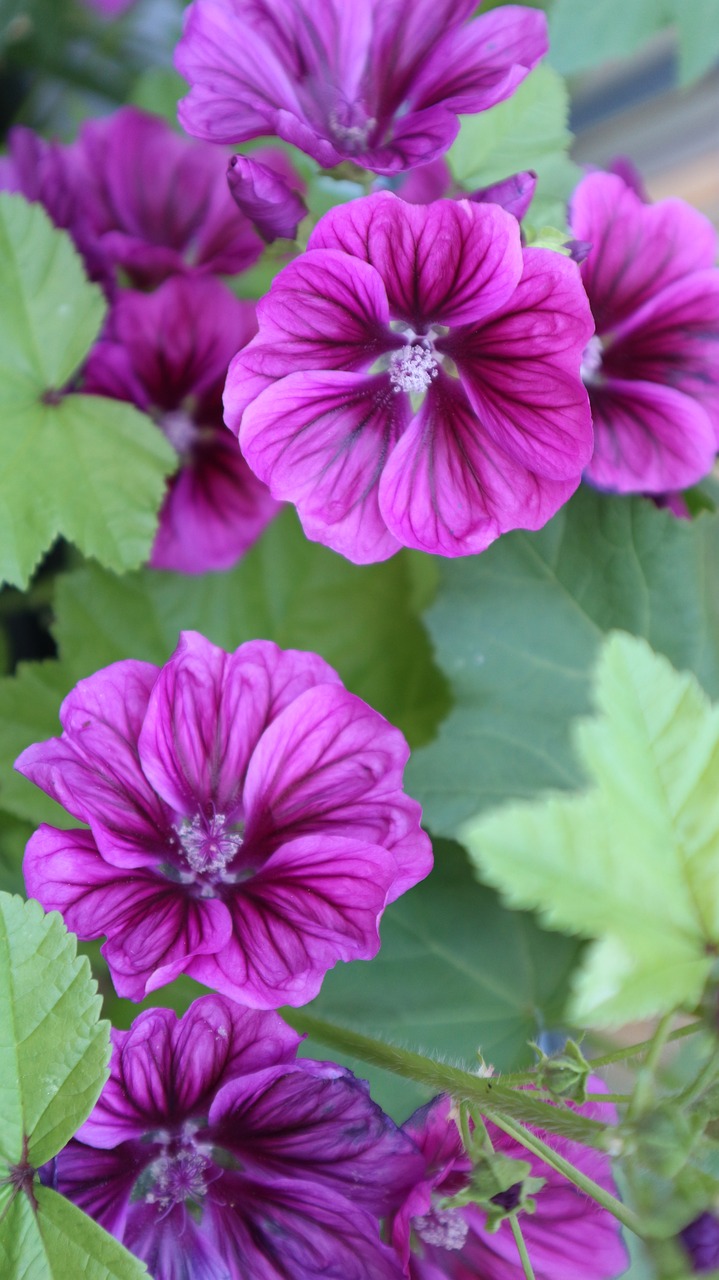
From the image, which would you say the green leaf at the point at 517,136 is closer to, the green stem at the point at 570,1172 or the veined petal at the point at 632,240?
the veined petal at the point at 632,240

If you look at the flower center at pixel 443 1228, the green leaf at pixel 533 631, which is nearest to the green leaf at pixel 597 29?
the green leaf at pixel 533 631

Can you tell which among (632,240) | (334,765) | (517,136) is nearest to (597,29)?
(517,136)

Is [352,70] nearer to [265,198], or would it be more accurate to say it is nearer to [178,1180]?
[265,198]

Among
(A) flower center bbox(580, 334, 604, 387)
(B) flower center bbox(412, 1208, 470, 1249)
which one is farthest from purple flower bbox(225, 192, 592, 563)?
(B) flower center bbox(412, 1208, 470, 1249)

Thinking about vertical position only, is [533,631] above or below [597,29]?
below

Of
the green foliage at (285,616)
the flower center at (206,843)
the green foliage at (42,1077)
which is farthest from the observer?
the green foliage at (285,616)

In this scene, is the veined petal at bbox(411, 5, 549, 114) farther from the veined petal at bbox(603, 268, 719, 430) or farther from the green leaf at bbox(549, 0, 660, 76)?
the green leaf at bbox(549, 0, 660, 76)

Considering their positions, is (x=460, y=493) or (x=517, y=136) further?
(x=517, y=136)
